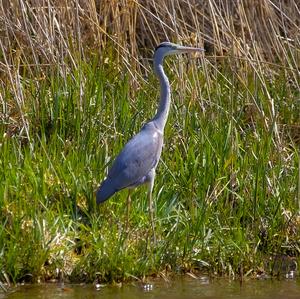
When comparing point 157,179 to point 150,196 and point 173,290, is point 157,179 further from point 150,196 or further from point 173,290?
point 173,290

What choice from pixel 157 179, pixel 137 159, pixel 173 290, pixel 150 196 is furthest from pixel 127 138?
pixel 173 290

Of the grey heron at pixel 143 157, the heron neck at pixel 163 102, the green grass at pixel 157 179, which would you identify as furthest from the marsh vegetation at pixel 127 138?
the heron neck at pixel 163 102

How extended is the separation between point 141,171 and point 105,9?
1.92 m

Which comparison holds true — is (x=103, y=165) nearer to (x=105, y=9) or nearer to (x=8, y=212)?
(x=8, y=212)

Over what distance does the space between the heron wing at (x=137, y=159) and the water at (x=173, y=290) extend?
64cm

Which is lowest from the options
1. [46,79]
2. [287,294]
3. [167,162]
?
[287,294]

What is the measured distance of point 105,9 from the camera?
7.02 meters

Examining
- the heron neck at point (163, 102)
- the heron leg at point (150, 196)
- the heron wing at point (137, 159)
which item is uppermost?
the heron neck at point (163, 102)

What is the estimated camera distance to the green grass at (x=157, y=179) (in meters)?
5.06

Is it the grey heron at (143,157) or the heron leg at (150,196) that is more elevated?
the grey heron at (143,157)

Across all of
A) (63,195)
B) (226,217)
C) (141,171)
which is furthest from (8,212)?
(226,217)

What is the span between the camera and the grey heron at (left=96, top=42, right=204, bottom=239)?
5.33 m

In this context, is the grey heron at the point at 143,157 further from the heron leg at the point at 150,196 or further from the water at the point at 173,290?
the water at the point at 173,290

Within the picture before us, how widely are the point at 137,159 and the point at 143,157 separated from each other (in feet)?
0.12
